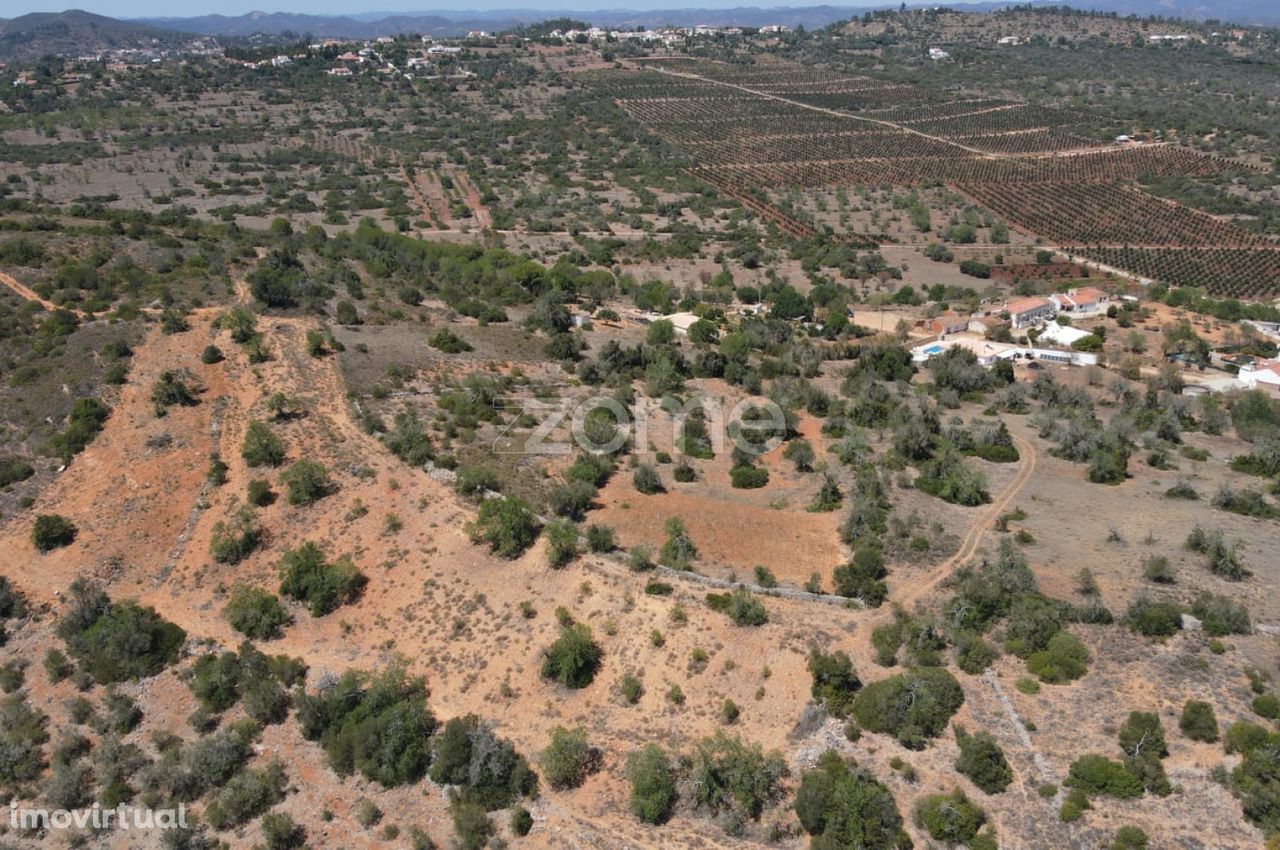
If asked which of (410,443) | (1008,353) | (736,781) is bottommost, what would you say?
(1008,353)

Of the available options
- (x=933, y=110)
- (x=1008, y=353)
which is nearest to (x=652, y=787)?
(x=1008, y=353)

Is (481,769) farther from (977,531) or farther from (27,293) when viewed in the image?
(27,293)

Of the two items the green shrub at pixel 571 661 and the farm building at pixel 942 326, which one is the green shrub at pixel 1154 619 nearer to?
the green shrub at pixel 571 661

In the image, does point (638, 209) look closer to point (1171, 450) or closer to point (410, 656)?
point (1171, 450)

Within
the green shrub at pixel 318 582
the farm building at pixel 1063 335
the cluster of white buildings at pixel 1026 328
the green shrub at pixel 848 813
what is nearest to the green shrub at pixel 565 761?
the green shrub at pixel 848 813

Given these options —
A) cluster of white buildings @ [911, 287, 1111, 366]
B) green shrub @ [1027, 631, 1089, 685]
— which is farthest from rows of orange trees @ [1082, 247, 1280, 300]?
green shrub @ [1027, 631, 1089, 685]

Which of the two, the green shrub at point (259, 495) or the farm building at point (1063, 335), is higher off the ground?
the green shrub at point (259, 495)
